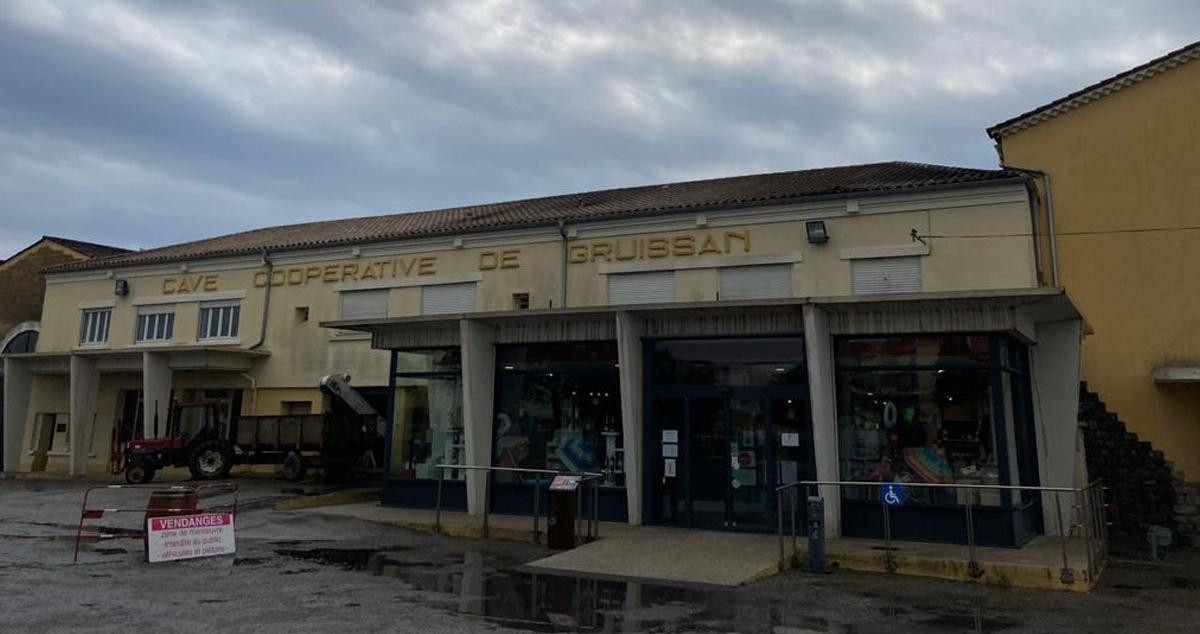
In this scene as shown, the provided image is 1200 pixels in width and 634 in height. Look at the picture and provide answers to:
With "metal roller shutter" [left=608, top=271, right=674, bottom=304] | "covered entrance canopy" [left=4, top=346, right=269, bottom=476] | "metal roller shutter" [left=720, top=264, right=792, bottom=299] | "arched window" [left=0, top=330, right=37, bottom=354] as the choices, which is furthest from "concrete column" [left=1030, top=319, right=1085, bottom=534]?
"arched window" [left=0, top=330, right=37, bottom=354]

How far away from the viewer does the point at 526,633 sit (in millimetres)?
7160

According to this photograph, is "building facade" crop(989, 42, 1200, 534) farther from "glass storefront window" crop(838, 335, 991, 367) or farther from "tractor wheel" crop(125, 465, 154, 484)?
"tractor wheel" crop(125, 465, 154, 484)

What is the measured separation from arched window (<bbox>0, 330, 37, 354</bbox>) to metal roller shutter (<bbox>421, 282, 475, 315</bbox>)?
2000cm

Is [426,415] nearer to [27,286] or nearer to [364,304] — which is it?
[364,304]

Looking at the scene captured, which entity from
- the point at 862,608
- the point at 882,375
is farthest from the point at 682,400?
the point at 862,608

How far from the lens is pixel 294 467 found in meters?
20.8

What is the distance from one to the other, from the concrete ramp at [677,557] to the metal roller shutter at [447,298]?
1030cm

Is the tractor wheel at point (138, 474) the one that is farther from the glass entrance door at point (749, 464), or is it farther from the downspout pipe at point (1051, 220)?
the downspout pipe at point (1051, 220)

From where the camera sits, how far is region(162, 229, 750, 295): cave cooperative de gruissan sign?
18.9 meters

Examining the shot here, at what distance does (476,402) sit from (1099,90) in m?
15.7

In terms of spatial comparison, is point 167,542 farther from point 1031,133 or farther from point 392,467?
point 1031,133

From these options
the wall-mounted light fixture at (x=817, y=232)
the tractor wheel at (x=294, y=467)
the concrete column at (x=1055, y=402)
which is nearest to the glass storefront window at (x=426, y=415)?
the tractor wheel at (x=294, y=467)

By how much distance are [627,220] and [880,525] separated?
33.8ft

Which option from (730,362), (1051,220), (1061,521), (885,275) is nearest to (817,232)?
(885,275)
